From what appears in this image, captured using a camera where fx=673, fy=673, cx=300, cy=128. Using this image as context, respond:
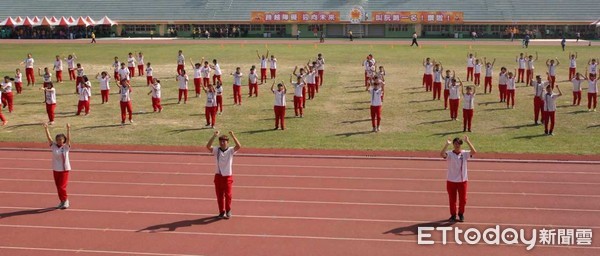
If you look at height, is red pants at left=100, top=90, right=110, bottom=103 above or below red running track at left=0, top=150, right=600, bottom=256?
above

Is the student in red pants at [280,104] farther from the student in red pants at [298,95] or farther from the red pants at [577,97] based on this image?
the red pants at [577,97]

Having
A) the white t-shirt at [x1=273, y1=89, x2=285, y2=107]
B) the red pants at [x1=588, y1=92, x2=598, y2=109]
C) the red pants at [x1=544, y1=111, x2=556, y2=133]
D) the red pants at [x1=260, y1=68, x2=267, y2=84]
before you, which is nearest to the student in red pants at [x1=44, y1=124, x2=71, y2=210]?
the white t-shirt at [x1=273, y1=89, x2=285, y2=107]

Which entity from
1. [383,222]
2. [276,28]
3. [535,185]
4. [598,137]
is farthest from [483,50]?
[383,222]

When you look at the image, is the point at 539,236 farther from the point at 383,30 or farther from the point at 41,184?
the point at 383,30

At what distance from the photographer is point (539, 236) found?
441 inches

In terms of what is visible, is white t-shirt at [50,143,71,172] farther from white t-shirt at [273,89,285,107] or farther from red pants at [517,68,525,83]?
red pants at [517,68,525,83]

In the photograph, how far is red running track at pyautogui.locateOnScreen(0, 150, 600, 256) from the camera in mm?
10906

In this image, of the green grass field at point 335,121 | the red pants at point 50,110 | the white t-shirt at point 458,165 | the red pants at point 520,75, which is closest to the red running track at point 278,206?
the white t-shirt at point 458,165

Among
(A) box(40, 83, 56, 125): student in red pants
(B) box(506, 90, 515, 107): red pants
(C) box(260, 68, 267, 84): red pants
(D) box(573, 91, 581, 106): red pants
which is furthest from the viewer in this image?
(C) box(260, 68, 267, 84): red pants

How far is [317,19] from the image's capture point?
72.7m

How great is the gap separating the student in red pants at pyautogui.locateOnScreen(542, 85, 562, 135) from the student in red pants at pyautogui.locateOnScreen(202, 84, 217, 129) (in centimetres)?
974

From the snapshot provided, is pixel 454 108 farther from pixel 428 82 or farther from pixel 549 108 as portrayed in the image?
pixel 428 82

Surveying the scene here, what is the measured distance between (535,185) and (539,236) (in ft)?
11.1

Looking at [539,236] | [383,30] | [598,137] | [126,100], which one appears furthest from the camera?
[383,30]
